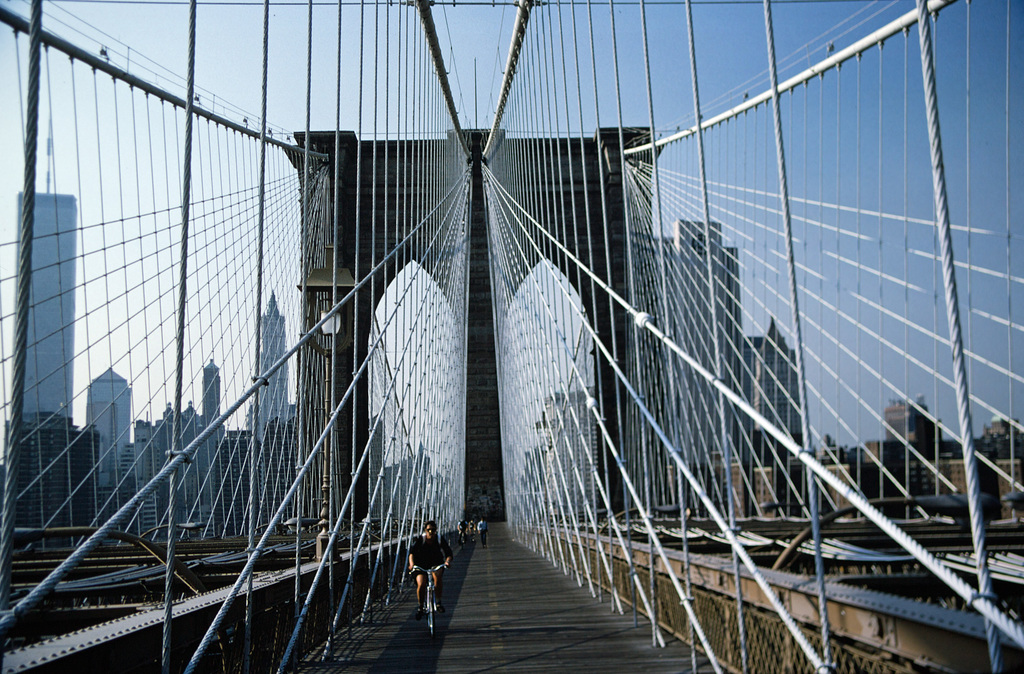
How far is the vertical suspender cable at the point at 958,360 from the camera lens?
4.36 feet

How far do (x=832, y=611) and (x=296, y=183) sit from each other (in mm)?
10527

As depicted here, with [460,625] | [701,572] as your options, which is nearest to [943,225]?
[701,572]

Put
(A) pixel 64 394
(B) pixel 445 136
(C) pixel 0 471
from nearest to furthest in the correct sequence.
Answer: (C) pixel 0 471
(A) pixel 64 394
(B) pixel 445 136

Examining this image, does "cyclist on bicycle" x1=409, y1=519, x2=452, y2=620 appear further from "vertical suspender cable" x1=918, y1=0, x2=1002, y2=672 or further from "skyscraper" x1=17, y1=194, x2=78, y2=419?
"vertical suspender cable" x1=918, y1=0, x2=1002, y2=672

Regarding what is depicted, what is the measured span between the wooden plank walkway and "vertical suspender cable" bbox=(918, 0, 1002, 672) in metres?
1.58

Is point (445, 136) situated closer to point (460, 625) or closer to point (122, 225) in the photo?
point (122, 225)

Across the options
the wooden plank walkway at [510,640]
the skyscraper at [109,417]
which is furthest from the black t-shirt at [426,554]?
the skyscraper at [109,417]

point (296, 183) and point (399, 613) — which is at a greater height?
point (296, 183)

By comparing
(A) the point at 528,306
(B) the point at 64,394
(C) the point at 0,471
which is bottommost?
(C) the point at 0,471

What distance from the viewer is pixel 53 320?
18.4ft

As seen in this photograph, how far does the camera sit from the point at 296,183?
37.9 feet

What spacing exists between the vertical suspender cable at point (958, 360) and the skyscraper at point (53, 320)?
506cm

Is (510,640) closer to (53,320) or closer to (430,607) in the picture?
(430,607)

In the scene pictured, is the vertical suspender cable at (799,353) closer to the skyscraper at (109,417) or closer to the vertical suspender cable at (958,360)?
the vertical suspender cable at (958,360)
